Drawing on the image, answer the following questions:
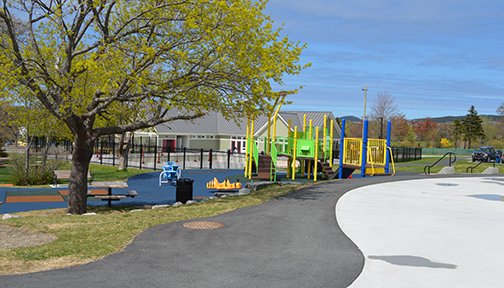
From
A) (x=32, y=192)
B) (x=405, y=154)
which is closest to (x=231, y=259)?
(x=32, y=192)

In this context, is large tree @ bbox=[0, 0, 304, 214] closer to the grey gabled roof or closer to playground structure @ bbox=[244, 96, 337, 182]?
playground structure @ bbox=[244, 96, 337, 182]

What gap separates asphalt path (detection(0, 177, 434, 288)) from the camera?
5.80 metres

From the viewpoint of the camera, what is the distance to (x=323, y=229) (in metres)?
9.11

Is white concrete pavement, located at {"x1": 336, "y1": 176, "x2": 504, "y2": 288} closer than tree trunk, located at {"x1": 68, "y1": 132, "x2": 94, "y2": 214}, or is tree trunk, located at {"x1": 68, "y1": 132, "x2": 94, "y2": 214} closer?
white concrete pavement, located at {"x1": 336, "y1": 176, "x2": 504, "y2": 288}

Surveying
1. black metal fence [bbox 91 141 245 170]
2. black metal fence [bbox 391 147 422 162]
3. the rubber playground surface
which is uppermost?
black metal fence [bbox 391 147 422 162]

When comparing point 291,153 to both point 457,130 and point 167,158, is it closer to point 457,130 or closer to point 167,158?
point 167,158

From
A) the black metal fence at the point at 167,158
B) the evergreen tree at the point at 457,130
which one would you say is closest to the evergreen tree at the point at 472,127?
the evergreen tree at the point at 457,130

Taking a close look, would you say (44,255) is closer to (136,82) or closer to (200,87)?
(136,82)

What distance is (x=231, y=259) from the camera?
6.85 meters

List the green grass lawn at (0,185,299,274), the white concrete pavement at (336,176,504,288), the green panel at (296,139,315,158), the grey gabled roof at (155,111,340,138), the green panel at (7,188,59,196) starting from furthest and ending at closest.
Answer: the grey gabled roof at (155,111,340,138), the green panel at (296,139,315,158), the green panel at (7,188,59,196), the green grass lawn at (0,185,299,274), the white concrete pavement at (336,176,504,288)

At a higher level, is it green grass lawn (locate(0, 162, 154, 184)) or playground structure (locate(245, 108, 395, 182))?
playground structure (locate(245, 108, 395, 182))

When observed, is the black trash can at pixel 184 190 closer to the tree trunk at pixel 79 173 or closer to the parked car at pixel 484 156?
the tree trunk at pixel 79 173

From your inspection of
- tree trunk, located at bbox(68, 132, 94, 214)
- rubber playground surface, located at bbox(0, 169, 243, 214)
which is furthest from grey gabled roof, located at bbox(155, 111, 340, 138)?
tree trunk, located at bbox(68, 132, 94, 214)

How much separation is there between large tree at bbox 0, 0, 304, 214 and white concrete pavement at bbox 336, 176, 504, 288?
4.59 meters
